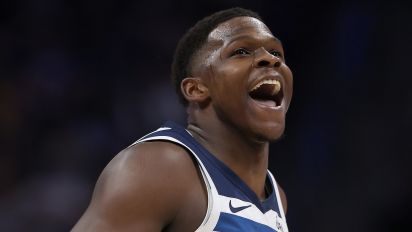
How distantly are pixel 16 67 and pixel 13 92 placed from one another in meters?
0.18

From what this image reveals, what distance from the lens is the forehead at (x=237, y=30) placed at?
262 cm

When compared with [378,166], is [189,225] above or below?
above

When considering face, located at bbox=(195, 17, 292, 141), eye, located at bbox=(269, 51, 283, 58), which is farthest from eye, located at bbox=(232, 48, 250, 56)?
eye, located at bbox=(269, 51, 283, 58)

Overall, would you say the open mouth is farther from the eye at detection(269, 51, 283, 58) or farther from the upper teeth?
the eye at detection(269, 51, 283, 58)

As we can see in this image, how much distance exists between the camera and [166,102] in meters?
4.71

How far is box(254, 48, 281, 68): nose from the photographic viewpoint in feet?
8.34

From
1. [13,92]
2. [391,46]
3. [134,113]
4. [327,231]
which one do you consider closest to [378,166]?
[327,231]

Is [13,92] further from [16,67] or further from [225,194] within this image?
[225,194]

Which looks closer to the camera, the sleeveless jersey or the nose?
the sleeveless jersey

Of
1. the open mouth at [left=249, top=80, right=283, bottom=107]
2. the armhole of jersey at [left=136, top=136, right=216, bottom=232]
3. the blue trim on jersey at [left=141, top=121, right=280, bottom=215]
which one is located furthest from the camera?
the open mouth at [left=249, top=80, right=283, bottom=107]

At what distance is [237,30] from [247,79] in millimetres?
237

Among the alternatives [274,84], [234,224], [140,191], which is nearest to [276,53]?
[274,84]

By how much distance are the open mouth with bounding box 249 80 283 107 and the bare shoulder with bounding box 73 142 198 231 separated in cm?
50

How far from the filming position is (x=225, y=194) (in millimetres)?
2340
